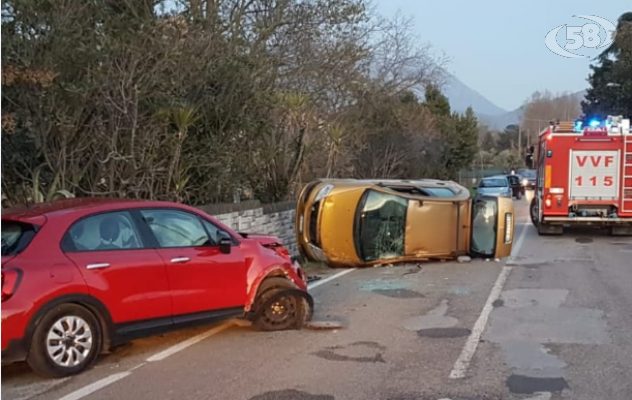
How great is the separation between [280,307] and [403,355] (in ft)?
5.38

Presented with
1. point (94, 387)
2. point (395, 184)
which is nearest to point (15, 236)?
point (94, 387)

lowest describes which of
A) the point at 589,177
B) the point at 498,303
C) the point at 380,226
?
the point at 498,303

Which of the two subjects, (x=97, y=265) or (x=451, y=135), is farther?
(x=451, y=135)

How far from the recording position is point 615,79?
4978cm

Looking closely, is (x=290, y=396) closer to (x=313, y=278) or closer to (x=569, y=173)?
(x=313, y=278)

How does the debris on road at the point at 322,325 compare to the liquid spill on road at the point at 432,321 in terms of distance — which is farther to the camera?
the liquid spill on road at the point at 432,321

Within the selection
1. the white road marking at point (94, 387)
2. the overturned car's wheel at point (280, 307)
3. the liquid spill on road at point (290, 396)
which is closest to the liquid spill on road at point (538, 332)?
the liquid spill on road at point (290, 396)

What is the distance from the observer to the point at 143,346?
7.36 m

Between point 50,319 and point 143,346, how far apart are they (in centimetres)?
147

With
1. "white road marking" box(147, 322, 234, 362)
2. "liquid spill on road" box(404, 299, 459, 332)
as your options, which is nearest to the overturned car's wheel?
"white road marking" box(147, 322, 234, 362)

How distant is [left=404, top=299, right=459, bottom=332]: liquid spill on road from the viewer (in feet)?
27.1

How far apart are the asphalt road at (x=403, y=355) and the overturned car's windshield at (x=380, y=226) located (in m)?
2.36

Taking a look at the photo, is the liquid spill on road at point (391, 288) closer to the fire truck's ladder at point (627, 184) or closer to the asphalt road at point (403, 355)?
the asphalt road at point (403, 355)

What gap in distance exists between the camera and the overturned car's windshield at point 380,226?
13.3 meters
